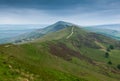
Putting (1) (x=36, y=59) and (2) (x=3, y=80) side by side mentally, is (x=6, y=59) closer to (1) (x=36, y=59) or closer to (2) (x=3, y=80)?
(2) (x=3, y=80)

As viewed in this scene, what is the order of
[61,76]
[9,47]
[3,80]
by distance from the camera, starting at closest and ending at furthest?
[3,80] < [61,76] < [9,47]

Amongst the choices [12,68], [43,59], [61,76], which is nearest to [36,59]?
[43,59]

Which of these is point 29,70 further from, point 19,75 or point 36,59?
point 36,59

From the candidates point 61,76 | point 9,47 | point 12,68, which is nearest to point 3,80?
point 12,68

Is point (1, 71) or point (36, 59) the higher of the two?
point (1, 71)

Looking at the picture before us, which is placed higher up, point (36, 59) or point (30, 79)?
point (30, 79)

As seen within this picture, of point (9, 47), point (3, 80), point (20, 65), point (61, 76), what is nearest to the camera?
point (3, 80)

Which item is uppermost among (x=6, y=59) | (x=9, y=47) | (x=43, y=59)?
(x=6, y=59)

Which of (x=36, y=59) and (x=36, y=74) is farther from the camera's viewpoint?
(x=36, y=59)

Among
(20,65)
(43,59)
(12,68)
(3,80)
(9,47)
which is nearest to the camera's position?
(3,80)
